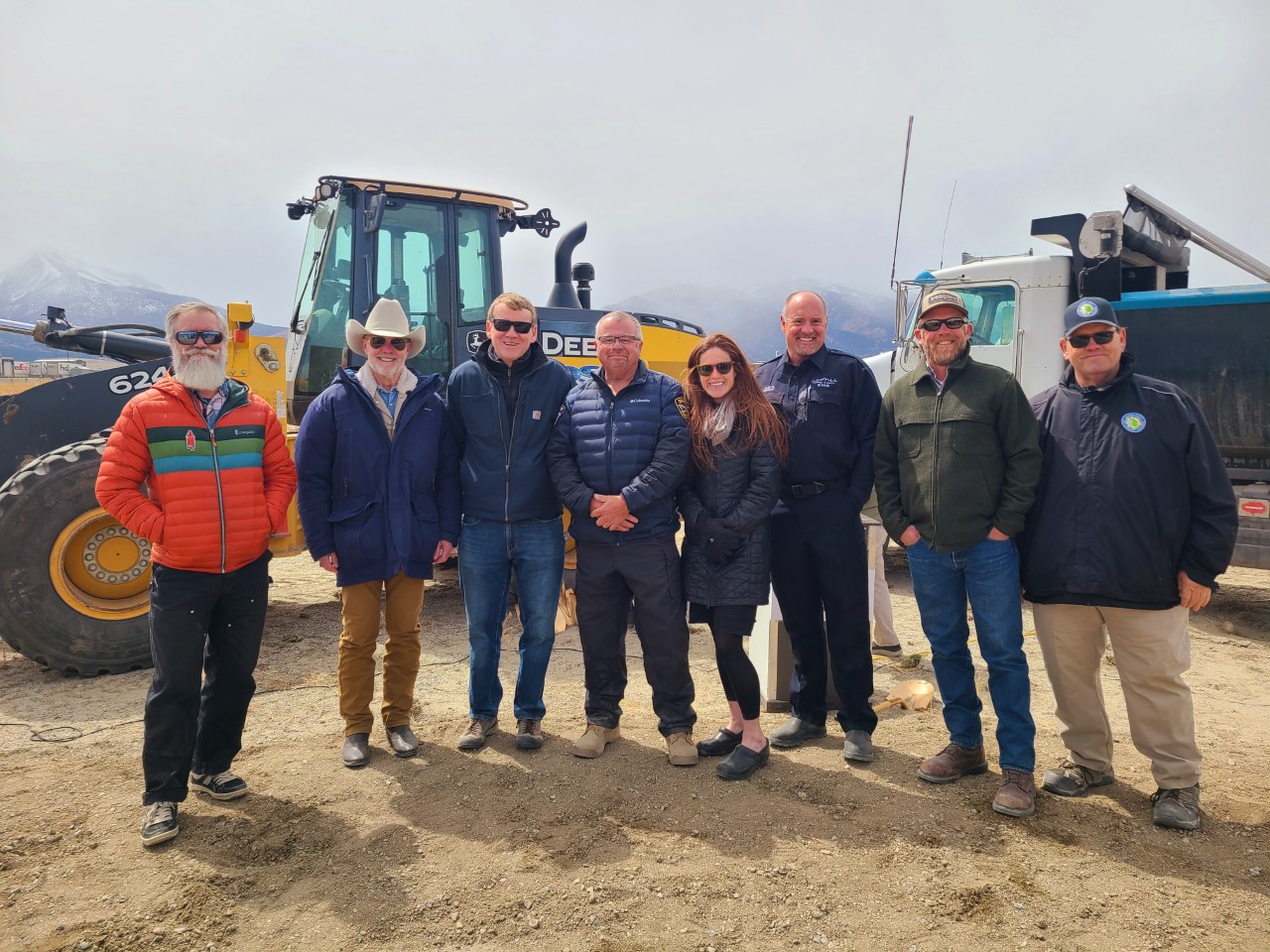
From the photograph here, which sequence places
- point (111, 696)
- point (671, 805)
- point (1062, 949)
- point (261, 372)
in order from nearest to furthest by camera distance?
point (1062, 949), point (671, 805), point (111, 696), point (261, 372)

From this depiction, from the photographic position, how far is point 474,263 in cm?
649

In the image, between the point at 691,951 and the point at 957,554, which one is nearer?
the point at 691,951

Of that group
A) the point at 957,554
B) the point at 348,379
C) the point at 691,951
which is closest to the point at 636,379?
the point at 348,379

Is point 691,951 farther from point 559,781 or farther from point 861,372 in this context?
point 861,372

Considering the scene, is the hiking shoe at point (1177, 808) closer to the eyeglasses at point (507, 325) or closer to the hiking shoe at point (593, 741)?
the hiking shoe at point (593, 741)

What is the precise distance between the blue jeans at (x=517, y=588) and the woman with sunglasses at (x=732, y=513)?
0.65 m

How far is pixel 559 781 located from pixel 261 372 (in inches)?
→ 142

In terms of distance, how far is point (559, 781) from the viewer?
361 cm

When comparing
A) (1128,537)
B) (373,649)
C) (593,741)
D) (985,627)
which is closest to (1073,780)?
(985,627)

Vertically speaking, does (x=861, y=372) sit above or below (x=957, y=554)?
above

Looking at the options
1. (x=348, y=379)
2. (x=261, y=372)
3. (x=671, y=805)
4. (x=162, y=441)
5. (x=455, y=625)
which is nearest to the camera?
(x=162, y=441)

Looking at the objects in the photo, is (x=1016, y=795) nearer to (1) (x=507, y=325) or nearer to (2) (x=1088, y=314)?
(2) (x=1088, y=314)

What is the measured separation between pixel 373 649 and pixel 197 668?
770mm

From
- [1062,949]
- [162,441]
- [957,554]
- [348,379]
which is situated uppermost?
[348,379]
